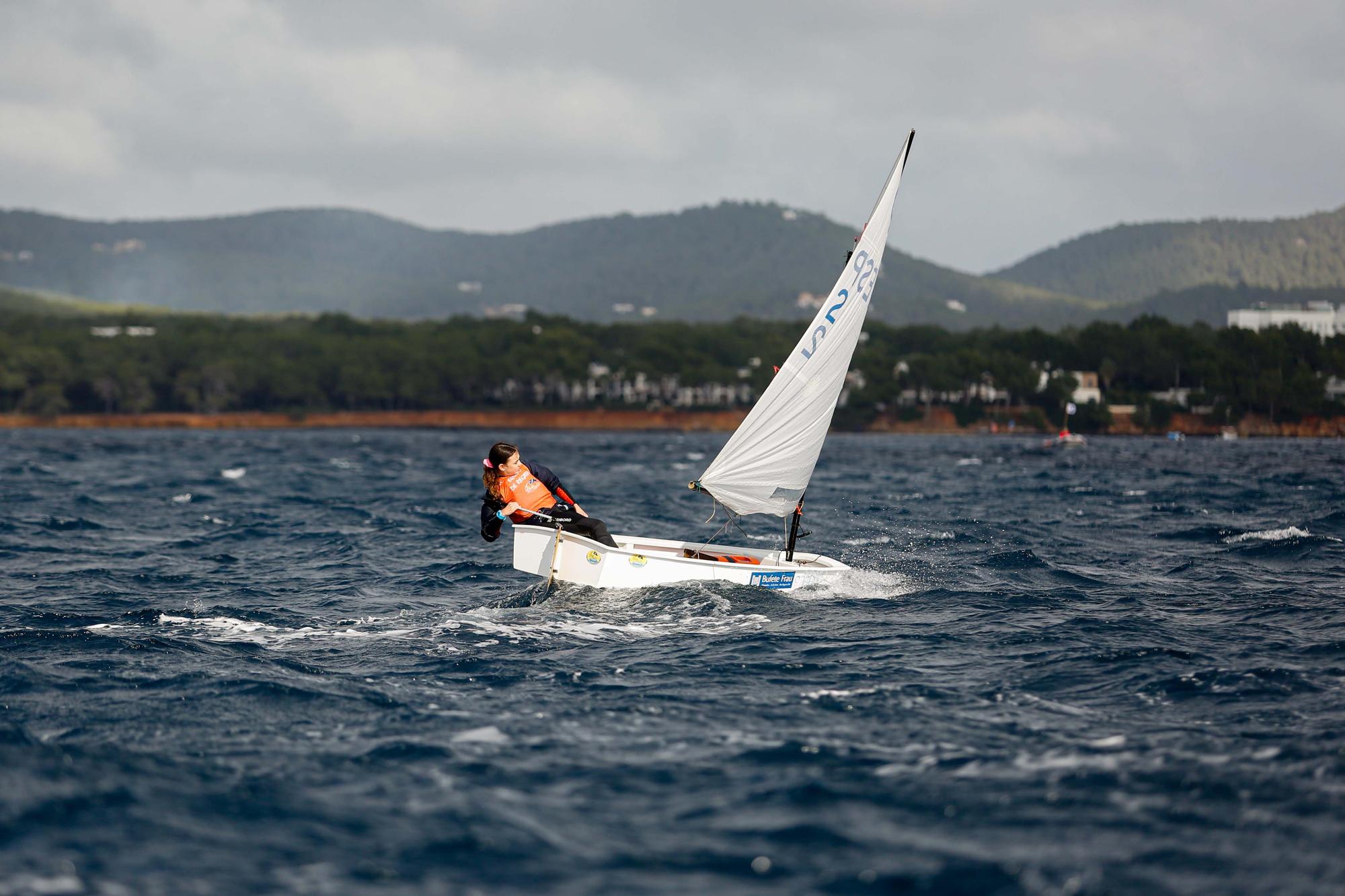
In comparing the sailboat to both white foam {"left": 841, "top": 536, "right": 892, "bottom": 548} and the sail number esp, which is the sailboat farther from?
white foam {"left": 841, "top": 536, "right": 892, "bottom": 548}

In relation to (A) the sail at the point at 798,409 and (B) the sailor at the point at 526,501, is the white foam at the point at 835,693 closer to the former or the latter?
(B) the sailor at the point at 526,501

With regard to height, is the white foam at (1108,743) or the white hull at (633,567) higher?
the white hull at (633,567)

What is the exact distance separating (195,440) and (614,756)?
123 metres

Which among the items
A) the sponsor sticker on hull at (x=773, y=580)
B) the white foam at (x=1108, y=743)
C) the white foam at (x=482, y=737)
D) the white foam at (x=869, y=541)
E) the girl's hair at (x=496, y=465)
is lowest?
the white foam at (x=482, y=737)

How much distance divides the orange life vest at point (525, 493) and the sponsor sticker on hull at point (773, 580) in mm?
3960

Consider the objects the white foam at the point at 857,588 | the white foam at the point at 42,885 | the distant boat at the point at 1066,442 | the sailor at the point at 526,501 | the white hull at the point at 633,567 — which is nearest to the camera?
the white foam at the point at 42,885

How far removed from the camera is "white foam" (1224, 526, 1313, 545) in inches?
1182

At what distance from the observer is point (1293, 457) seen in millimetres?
91250

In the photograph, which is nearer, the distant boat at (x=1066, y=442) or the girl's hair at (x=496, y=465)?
the girl's hair at (x=496, y=465)

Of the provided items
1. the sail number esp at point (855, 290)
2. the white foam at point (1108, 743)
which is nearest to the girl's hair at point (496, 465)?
the sail number esp at point (855, 290)

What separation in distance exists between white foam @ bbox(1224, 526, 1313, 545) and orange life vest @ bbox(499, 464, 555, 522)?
18901mm

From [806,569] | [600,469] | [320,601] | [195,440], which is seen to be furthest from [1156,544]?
[195,440]

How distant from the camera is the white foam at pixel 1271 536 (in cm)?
3002

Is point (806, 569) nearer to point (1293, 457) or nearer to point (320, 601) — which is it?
point (320, 601)
